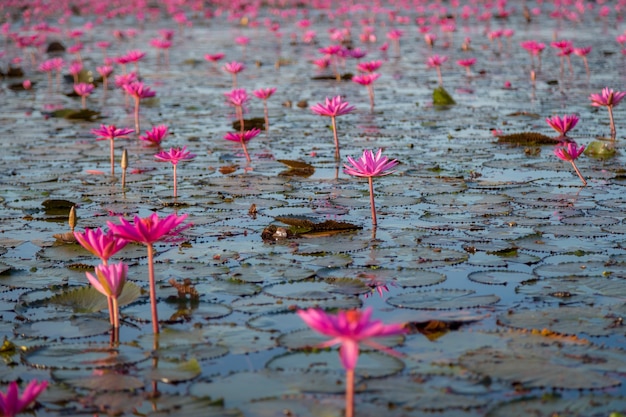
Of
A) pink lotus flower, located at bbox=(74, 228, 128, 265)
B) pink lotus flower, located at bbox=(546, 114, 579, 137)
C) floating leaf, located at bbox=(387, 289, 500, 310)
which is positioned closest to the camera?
pink lotus flower, located at bbox=(74, 228, 128, 265)

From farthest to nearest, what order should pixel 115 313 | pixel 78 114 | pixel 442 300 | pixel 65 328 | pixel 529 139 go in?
pixel 78 114 < pixel 529 139 < pixel 442 300 < pixel 65 328 < pixel 115 313

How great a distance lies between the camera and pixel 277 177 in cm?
652

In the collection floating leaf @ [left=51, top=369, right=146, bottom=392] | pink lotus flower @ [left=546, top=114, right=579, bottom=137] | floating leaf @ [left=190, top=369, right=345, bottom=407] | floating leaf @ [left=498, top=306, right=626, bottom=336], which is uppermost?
pink lotus flower @ [left=546, top=114, right=579, bottom=137]

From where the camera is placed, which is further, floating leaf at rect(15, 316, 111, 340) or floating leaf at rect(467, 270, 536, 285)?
floating leaf at rect(467, 270, 536, 285)

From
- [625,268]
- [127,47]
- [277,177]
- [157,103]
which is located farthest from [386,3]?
[625,268]

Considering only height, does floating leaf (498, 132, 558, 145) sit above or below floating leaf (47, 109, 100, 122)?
below

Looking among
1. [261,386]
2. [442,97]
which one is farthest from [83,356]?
[442,97]

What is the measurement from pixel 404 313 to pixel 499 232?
53.8 inches

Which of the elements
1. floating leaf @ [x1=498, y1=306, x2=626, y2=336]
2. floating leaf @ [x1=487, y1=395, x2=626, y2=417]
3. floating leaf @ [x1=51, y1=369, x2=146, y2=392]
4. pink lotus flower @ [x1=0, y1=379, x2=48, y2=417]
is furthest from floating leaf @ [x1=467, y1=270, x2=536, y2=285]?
pink lotus flower @ [x1=0, y1=379, x2=48, y2=417]

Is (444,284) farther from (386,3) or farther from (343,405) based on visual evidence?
(386,3)

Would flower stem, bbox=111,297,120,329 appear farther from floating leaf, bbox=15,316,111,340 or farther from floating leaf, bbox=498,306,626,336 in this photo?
floating leaf, bbox=498,306,626,336

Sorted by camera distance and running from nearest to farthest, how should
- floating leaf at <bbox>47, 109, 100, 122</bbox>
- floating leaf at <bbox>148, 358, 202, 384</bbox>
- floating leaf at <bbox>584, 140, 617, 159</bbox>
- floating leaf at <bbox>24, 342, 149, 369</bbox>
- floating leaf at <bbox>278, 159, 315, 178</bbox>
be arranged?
floating leaf at <bbox>148, 358, 202, 384</bbox>, floating leaf at <bbox>24, 342, 149, 369</bbox>, floating leaf at <bbox>278, 159, 315, 178</bbox>, floating leaf at <bbox>584, 140, 617, 159</bbox>, floating leaf at <bbox>47, 109, 100, 122</bbox>

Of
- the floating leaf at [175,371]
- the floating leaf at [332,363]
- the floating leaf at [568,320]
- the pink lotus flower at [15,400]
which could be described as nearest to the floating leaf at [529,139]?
the floating leaf at [568,320]

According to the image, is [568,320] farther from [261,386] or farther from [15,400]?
[15,400]
